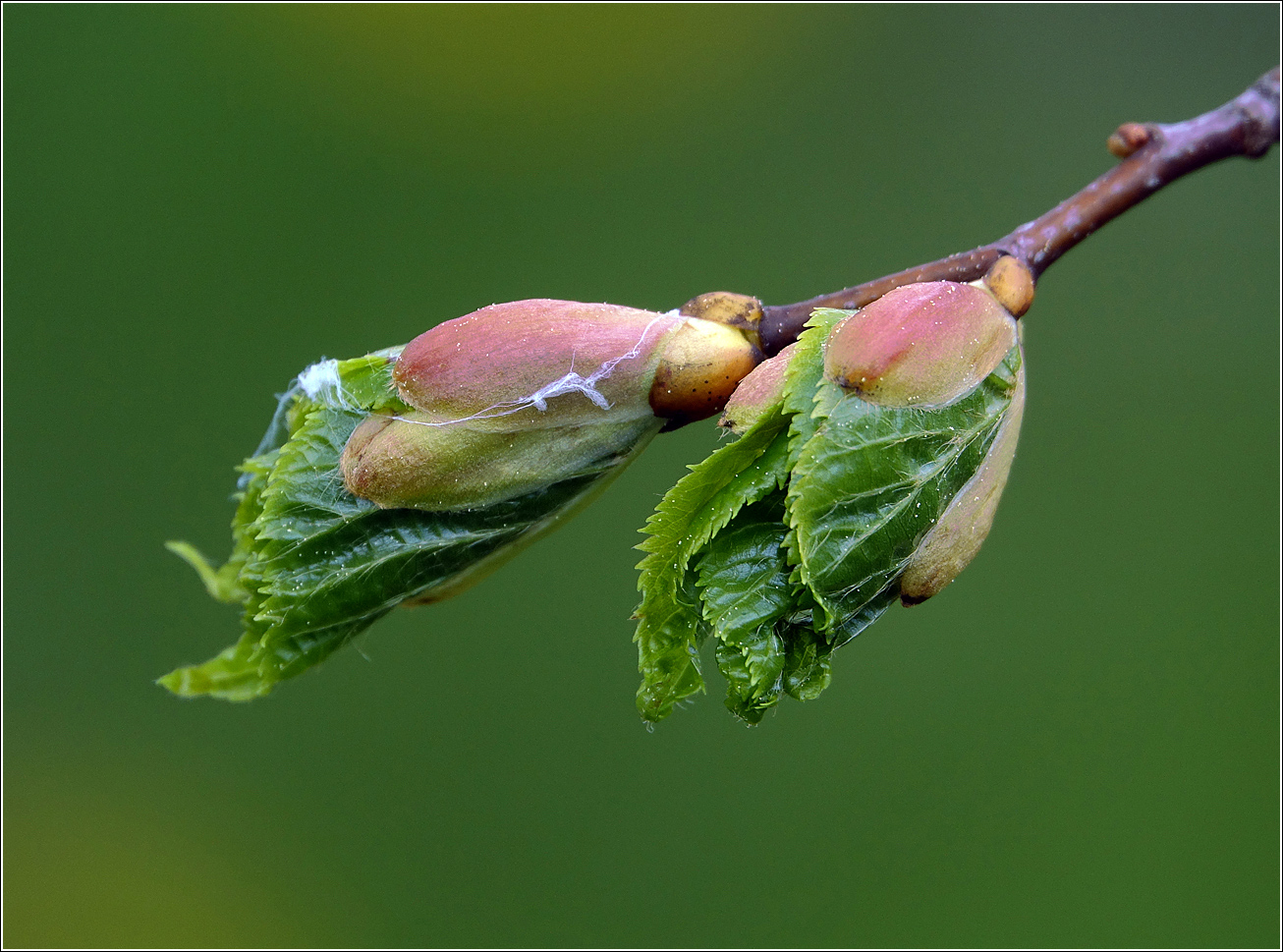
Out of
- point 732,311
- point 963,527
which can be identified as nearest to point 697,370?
point 732,311

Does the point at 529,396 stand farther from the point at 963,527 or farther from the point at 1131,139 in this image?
the point at 1131,139

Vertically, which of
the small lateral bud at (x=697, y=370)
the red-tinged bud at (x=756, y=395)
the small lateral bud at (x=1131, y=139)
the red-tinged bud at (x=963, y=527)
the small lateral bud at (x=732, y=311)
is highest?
the small lateral bud at (x=1131, y=139)

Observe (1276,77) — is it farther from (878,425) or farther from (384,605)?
(384,605)

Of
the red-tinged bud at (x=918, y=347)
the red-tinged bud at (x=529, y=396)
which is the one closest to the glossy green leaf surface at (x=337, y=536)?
the red-tinged bud at (x=529, y=396)

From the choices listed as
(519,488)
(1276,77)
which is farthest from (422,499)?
(1276,77)

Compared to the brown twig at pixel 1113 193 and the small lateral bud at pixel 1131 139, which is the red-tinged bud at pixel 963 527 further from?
the small lateral bud at pixel 1131 139

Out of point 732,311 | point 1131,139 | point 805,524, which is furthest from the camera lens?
point 1131,139

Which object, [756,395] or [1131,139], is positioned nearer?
[756,395]
